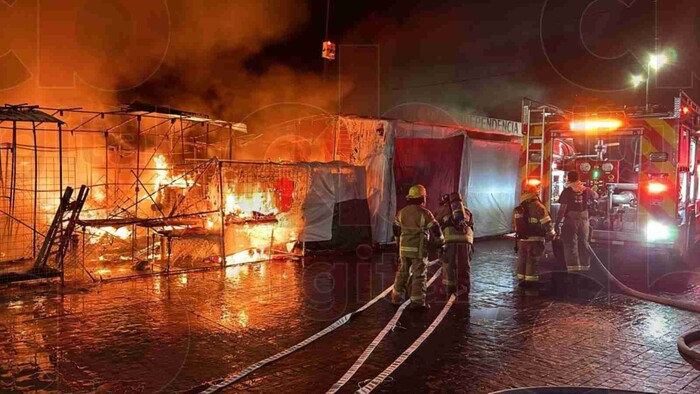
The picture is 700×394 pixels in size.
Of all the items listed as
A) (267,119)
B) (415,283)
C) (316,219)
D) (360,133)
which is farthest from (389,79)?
(415,283)

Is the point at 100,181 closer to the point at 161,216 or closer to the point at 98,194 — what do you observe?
the point at 98,194

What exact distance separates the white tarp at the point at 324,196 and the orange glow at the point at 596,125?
14.2 ft

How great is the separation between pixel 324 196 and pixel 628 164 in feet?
18.3

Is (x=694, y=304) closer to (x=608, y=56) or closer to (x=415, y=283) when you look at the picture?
(x=415, y=283)

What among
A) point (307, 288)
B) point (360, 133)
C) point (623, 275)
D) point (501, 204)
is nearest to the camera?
point (307, 288)

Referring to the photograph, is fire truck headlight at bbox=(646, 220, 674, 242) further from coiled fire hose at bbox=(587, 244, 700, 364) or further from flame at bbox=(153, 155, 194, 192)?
flame at bbox=(153, 155, 194, 192)

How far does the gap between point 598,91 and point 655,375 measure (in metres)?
16.8

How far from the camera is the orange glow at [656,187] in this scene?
29.3 ft

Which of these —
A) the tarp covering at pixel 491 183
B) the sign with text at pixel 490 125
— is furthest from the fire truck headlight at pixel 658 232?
the sign with text at pixel 490 125

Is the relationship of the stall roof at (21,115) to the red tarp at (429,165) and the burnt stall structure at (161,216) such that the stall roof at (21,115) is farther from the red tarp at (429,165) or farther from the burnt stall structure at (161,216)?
the red tarp at (429,165)

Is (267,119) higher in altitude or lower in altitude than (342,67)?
lower

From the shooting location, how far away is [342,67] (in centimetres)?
1923

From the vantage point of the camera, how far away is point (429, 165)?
12.4 m

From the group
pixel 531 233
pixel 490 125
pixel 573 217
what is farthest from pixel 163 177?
pixel 573 217
